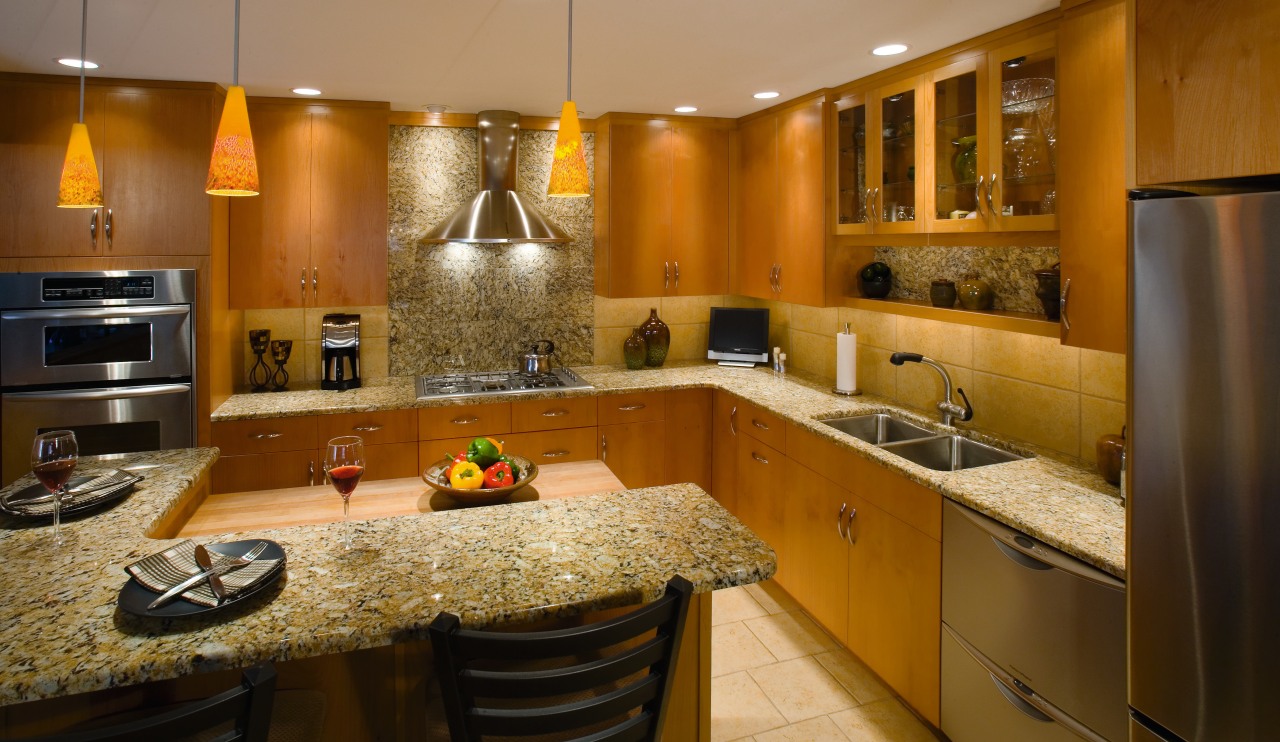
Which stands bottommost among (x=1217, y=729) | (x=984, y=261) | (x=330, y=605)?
(x=1217, y=729)

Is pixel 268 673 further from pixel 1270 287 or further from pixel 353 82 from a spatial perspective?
pixel 353 82

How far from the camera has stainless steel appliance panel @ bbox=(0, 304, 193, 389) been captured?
3.20 metres

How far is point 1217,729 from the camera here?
1273 mm

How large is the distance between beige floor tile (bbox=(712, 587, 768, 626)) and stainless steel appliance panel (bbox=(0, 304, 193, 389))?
260 centimetres

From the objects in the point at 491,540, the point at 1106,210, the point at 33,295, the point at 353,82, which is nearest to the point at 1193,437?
the point at 1106,210

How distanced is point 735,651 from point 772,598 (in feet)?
1.77

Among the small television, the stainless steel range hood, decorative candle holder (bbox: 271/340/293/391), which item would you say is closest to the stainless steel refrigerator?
the stainless steel range hood

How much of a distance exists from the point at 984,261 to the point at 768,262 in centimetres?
126

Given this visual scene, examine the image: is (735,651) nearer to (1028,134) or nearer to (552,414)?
(552,414)

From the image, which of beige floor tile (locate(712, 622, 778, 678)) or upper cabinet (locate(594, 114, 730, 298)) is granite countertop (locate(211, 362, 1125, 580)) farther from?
beige floor tile (locate(712, 622, 778, 678))

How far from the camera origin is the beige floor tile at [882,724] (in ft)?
8.43

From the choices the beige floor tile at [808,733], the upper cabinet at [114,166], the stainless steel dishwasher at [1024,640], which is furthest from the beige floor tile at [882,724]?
the upper cabinet at [114,166]

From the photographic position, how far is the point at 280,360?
156 inches

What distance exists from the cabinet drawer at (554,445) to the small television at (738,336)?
1.10m
